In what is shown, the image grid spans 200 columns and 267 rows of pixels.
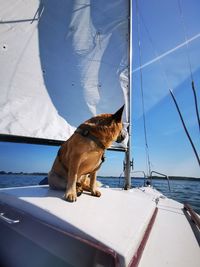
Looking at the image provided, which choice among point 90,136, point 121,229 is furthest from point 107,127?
point 121,229

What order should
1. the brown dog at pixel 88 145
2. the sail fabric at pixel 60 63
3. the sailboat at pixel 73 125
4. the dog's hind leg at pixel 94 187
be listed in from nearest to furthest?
the sailboat at pixel 73 125 → the brown dog at pixel 88 145 → the dog's hind leg at pixel 94 187 → the sail fabric at pixel 60 63

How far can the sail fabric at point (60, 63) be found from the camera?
10.1 ft

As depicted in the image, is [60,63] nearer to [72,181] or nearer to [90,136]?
[90,136]

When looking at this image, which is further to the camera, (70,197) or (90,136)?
(90,136)

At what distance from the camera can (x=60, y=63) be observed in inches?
147

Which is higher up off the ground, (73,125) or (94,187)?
(73,125)

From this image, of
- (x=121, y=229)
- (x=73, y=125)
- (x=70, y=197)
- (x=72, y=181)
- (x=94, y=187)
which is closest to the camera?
(x=121, y=229)

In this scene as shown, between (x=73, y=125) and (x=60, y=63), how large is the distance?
1238 millimetres

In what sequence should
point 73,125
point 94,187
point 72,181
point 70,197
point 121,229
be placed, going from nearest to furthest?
point 121,229, point 70,197, point 72,181, point 94,187, point 73,125

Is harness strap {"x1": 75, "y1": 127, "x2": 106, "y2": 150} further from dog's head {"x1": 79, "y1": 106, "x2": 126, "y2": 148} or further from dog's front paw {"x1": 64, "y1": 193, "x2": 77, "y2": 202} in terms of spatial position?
dog's front paw {"x1": 64, "y1": 193, "x2": 77, "y2": 202}

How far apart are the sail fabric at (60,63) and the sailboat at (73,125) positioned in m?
0.02

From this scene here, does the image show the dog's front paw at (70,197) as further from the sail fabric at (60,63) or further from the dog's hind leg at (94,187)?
the sail fabric at (60,63)

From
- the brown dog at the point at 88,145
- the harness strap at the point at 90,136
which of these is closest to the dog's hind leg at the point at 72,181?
the brown dog at the point at 88,145

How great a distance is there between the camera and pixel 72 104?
146 inches
